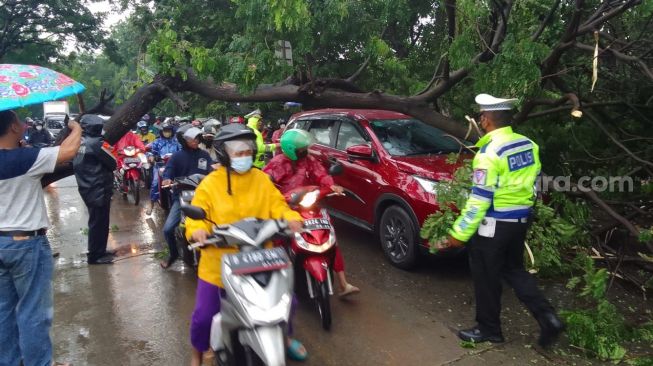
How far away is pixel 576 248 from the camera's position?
495 centimetres

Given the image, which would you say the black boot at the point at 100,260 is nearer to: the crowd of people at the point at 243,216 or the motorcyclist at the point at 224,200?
the crowd of people at the point at 243,216

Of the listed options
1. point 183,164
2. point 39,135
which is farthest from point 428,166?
point 39,135

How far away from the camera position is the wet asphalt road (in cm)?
382

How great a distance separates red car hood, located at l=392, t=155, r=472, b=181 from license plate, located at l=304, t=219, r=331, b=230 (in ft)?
4.55

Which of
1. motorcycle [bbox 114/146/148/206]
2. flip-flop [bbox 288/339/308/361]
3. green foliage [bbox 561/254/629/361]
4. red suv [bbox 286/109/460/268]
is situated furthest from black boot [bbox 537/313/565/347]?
motorcycle [bbox 114/146/148/206]

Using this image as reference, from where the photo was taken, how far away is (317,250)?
425 centimetres

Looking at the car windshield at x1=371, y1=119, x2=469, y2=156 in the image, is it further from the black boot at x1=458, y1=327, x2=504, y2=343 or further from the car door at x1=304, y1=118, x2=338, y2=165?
the black boot at x1=458, y1=327, x2=504, y2=343

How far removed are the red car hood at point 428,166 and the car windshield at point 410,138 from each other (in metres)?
0.19

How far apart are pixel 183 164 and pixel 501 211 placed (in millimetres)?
3607

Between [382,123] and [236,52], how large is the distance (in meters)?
2.38

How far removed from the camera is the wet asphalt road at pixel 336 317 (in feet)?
12.5

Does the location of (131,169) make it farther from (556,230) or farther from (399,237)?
(556,230)

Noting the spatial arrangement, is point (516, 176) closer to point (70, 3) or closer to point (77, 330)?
point (77, 330)

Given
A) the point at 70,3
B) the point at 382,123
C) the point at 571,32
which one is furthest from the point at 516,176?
the point at 70,3
